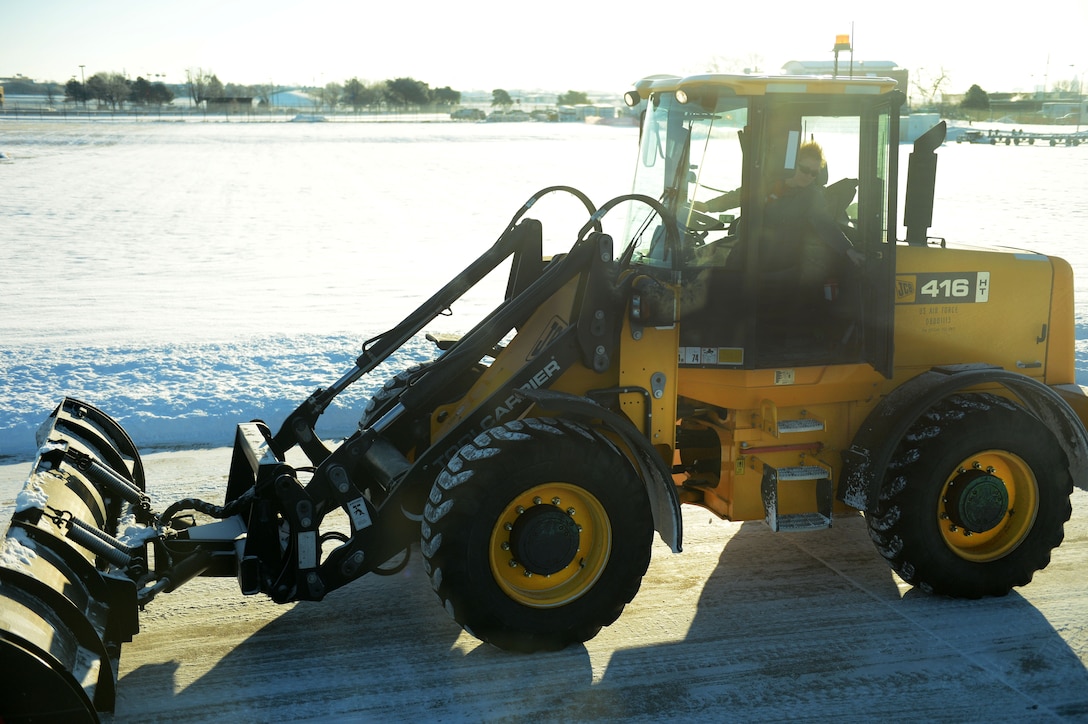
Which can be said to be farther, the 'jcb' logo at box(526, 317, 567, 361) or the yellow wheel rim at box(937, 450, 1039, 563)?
the yellow wheel rim at box(937, 450, 1039, 563)

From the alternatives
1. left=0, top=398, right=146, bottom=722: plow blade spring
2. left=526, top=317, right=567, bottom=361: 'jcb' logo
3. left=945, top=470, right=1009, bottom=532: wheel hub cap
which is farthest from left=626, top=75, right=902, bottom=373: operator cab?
left=0, top=398, right=146, bottom=722: plow blade spring

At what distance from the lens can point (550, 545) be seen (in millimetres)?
4660

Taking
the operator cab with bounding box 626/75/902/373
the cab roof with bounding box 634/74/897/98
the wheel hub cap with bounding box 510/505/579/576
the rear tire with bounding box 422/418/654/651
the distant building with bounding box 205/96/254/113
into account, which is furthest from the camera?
the distant building with bounding box 205/96/254/113

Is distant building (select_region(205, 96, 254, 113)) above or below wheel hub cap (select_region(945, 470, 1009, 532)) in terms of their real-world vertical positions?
Answer: above

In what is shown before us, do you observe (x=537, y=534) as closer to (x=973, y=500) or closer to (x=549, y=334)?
(x=549, y=334)

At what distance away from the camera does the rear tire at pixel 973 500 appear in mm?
5180

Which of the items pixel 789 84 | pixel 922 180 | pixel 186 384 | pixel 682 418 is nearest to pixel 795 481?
pixel 682 418

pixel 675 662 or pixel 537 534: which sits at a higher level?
pixel 537 534

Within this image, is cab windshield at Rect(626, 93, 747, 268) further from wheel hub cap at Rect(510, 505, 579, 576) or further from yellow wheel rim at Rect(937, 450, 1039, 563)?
yellow wheel rim at Rect(937, 450, 1039, 563)

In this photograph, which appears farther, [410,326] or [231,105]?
[231,105]

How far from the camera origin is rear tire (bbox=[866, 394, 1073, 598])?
5.18 metres

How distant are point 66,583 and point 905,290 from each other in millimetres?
4303

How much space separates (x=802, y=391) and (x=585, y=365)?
1.26 meters

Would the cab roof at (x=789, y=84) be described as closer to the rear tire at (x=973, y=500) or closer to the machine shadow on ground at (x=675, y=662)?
the rear tire at (x=973, y=500)
